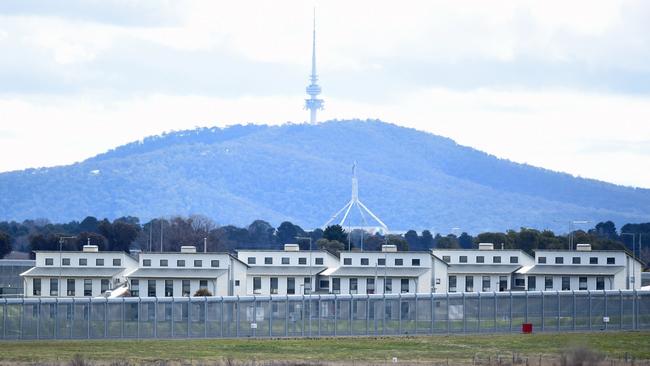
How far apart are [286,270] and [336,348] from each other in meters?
38.5

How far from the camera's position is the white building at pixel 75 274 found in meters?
101

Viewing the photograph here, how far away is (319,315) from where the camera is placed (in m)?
73.8

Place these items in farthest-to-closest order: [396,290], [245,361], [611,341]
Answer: [396,290] → [611,341] → [245,361]

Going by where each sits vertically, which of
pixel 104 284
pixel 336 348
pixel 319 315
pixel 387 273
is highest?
pixel 387 273

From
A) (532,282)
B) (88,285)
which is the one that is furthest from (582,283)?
(88,285)

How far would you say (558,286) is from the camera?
10288 cm

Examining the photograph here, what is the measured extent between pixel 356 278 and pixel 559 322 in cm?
2737

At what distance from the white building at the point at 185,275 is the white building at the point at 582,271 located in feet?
57.9

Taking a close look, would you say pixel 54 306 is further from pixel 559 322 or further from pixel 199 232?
pixel 199 232

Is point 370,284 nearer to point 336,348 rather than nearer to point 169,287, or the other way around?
point 169,287

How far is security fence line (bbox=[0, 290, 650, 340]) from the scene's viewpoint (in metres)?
71.5

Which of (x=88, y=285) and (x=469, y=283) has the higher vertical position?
(x=469, y=283)

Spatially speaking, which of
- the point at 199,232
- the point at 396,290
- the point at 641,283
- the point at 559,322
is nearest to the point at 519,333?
the point at 559,322

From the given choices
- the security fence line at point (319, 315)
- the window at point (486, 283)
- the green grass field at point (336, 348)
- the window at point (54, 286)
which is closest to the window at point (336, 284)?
the window at point (486, 283)
